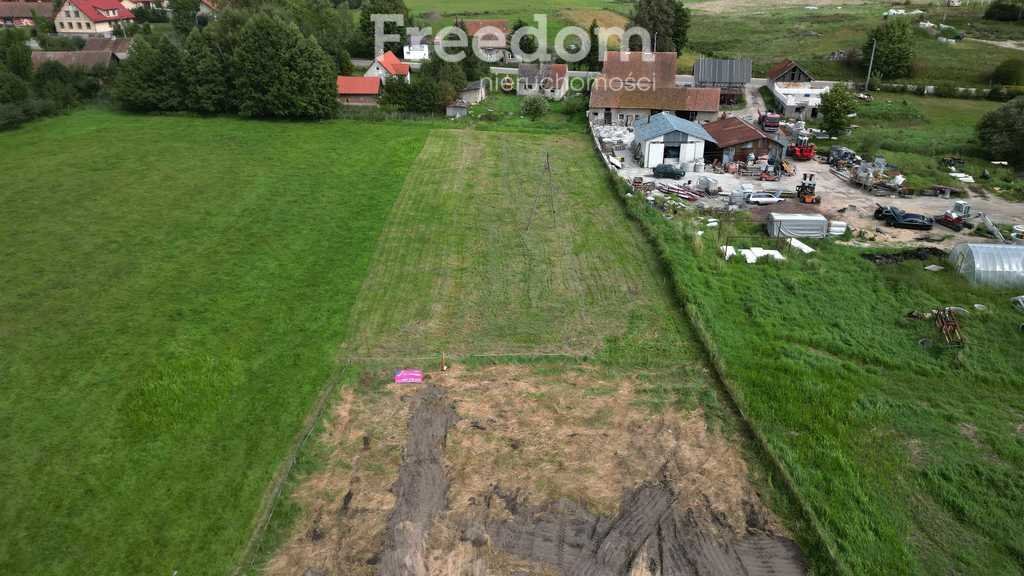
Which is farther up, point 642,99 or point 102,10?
point 102,10

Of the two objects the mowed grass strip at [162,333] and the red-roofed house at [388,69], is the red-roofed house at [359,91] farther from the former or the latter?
the mowed grass strip at [162,333]

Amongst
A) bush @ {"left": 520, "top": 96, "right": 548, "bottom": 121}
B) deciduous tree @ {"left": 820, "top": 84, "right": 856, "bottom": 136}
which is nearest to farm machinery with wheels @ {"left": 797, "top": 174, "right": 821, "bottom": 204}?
deciduous tree @ {"left": 820, "top": 84, "right": 856, "bottom": 136}

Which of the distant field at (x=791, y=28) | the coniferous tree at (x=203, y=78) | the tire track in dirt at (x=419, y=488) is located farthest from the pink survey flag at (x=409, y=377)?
the distant field at (x=791, y=28)

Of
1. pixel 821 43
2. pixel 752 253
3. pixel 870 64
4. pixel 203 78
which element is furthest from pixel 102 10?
pixel 870 64

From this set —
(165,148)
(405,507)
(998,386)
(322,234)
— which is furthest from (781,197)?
(165,148)

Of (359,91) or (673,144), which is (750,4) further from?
(673,144)

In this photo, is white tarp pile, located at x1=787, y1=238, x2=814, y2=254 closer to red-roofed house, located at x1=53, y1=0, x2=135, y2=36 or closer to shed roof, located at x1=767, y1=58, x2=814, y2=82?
shed roof, located at x1=767, y1=58, x2=814, y2=82

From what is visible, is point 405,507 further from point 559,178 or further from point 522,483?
point 559,178
